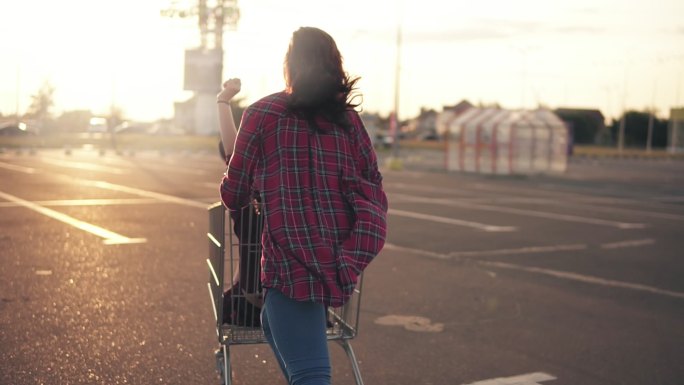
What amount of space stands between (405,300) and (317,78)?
4705 mm

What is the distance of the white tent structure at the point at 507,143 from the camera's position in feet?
111

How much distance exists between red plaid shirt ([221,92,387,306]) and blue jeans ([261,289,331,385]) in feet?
0.24

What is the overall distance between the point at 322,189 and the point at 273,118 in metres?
0.29

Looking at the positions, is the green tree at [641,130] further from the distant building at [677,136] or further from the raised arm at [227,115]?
the raised arm at [227,115]

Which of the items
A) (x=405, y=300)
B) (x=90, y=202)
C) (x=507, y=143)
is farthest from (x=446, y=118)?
(x=405, y=300)

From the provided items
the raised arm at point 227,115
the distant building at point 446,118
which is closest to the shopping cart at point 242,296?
the raised arm at point 227,115

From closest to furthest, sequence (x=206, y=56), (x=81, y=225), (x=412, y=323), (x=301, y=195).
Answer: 1. (x=301, y=195)
2. (x=412, y=323)
3. (x=81, y=225)
4. (x=206, y=56)

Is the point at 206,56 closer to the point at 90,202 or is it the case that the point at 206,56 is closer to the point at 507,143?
the point at 507,143

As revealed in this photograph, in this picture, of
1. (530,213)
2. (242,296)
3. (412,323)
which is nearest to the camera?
(242,296)

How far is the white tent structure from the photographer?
33.7 metres

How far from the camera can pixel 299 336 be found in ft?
9.89

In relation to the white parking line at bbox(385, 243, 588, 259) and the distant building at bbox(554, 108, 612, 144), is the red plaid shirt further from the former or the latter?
the distant building at bbox(554, 108, 612, 144)

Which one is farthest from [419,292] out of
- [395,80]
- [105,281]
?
[395,80]

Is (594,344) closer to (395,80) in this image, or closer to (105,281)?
(105,281)
